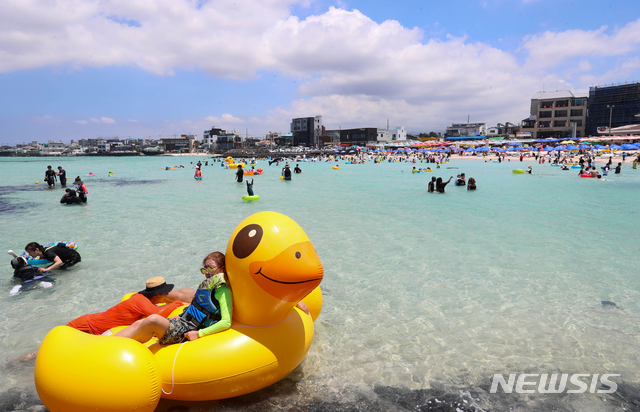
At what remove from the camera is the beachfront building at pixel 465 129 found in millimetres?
119338

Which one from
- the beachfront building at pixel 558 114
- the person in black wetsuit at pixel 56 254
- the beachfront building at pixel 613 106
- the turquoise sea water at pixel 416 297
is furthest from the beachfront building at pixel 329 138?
the person in black wetsuit at pixel 56 254

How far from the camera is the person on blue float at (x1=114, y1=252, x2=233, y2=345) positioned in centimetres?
324

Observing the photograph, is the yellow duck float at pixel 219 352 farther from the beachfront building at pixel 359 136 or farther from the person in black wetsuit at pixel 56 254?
the beachfront building at pixel 359 136

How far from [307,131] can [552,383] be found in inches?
4971

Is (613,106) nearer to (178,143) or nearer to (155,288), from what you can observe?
(155,288)

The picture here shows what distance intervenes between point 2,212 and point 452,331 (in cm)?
1752

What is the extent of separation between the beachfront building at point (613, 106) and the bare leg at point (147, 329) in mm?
92016

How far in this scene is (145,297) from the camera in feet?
12.9

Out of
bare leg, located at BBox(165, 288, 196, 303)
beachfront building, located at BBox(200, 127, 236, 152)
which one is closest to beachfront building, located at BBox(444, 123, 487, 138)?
beachfront building, located at BBox(200, 127, 236, 152)

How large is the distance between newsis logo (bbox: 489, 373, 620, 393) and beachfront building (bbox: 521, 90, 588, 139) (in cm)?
9196

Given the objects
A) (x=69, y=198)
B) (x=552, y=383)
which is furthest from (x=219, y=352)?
(x=69, y=198)

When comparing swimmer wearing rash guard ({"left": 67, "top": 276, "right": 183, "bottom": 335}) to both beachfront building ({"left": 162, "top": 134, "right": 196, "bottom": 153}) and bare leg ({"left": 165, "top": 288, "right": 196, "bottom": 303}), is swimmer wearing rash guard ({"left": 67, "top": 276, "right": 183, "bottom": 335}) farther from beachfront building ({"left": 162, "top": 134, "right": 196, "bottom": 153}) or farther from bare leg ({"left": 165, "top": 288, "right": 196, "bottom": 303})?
beachfront building ({"left": 162, "top": 134, "right": 196, "bottom": 153})

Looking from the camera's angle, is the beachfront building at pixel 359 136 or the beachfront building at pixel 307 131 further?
the beachfront building at pixel 307 131

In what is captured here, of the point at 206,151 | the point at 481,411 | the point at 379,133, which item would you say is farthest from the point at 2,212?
the point at 206,151
